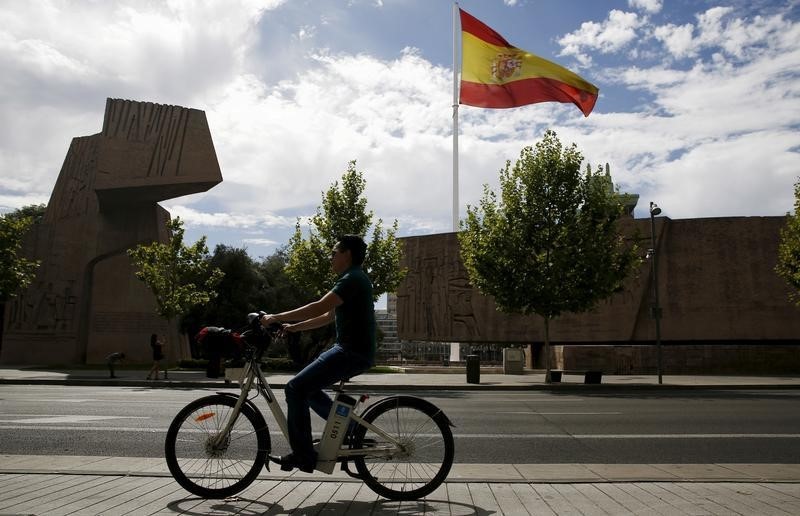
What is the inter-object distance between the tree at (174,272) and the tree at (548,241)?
1213cm

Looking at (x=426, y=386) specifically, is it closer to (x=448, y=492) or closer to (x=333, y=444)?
(x=448, y=492)

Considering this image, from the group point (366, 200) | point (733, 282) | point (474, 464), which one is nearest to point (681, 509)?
point (474, 464)

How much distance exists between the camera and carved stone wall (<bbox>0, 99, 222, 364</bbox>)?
31531mm

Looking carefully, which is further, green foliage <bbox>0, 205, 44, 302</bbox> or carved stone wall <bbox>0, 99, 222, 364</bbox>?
carved stone wall <bbox>0, 99, 222, 364</bbox>

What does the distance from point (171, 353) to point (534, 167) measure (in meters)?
19.9

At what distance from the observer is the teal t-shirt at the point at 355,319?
4668mm

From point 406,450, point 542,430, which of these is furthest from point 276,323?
point 542,430

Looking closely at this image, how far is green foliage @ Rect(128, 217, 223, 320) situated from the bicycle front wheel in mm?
24427

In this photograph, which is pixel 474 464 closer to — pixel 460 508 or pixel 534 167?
pixel 460 508

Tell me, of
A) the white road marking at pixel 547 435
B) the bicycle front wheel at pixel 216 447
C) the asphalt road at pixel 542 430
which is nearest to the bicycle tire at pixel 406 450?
the bicycle front wheel at pixel 216 447

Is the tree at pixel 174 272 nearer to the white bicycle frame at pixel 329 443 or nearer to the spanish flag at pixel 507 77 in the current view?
the spanish flag at pixel 507 77

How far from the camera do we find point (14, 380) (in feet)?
66.5

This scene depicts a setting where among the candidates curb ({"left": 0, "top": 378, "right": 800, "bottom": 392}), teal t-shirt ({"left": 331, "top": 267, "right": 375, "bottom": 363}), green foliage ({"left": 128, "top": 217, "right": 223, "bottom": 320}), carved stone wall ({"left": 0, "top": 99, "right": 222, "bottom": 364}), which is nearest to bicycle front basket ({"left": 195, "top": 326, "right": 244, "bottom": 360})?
teal t-shirt ({"left": 331, "top": 267, "right": 375, "bottom": 363})

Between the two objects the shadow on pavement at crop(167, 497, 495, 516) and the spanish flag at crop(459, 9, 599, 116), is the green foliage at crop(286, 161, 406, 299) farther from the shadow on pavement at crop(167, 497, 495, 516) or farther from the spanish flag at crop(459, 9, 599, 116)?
the shadow on pavement at crop(167, 497, 495, 516)
